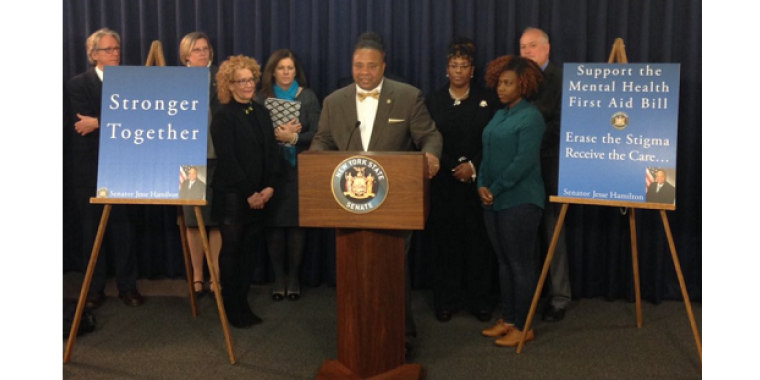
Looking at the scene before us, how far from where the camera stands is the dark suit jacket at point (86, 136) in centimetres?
466

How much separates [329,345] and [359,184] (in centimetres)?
124

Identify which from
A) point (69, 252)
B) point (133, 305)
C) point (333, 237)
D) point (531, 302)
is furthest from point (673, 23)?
point (69, 252)

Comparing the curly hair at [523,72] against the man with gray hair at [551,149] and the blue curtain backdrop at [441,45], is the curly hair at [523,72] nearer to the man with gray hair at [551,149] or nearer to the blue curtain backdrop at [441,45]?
the man with gray hair at [551,149]

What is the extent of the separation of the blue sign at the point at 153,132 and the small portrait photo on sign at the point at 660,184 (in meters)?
2.15

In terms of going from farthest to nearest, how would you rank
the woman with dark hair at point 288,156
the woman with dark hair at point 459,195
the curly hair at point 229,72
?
the woman with dark hair at point 288,156, the woman with dark hair at point 459,195, the curly hair at point 229,72

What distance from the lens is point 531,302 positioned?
4051 millimetres

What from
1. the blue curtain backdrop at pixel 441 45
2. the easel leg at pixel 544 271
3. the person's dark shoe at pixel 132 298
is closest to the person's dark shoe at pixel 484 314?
A: the easel leg at pixel 544 271

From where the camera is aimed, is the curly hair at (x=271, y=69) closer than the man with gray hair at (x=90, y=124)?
No

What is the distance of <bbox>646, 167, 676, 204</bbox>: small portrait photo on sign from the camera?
3.72 metres

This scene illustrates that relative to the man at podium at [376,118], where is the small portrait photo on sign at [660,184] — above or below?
below

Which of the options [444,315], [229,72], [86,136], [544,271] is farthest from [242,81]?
[544,271]

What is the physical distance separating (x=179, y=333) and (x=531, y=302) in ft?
6.26

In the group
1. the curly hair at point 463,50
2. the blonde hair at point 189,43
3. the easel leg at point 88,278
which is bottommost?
the easel leg at point 88,278

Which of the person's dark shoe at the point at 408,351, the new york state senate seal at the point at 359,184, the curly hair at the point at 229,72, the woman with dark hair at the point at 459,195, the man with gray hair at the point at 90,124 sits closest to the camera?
the new york state senate seal at the point at 359,184
